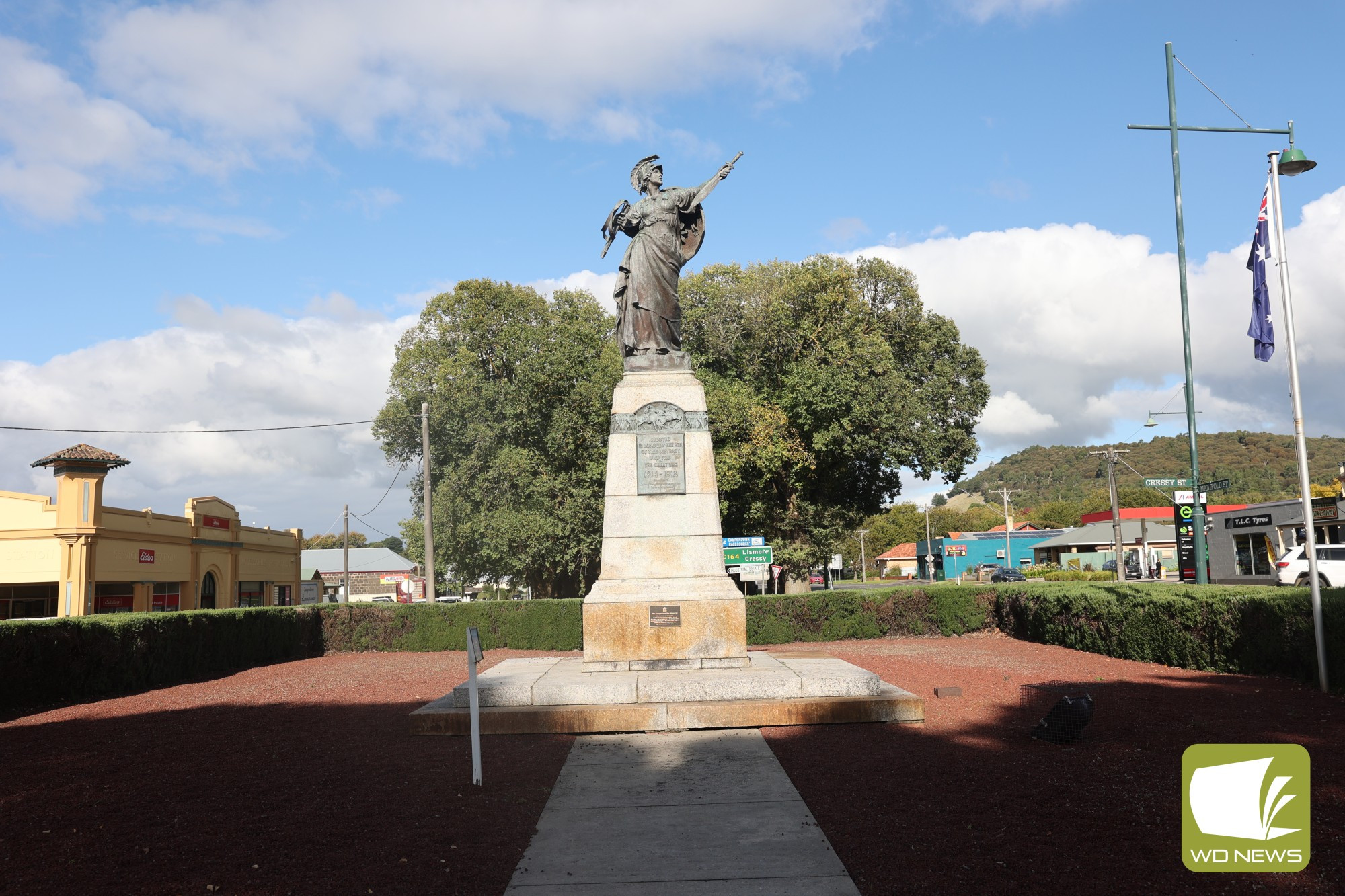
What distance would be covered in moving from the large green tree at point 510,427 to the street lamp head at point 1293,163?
19.5 m

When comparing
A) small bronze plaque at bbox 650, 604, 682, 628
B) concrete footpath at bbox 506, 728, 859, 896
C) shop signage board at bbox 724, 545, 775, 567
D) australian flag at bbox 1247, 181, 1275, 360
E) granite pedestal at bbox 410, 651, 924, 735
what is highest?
australian flag at bbox 1247, 181, 1275, 360

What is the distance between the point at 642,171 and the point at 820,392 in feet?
51.0

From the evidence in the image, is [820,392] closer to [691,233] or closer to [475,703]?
[691,233]

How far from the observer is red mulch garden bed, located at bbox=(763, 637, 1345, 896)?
496 cm

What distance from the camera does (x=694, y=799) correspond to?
705 centimetres

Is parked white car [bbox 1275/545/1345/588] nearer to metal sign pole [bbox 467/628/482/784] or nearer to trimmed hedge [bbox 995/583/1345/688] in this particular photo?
trimmed hedge [bbox 995/583/1345/688]

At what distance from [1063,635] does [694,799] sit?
1468 centimetres

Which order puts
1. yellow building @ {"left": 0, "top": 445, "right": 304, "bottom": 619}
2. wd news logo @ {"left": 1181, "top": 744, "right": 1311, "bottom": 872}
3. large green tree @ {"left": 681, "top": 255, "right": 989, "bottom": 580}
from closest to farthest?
wd news logo @ {"left": 1181, "top": 744, "right": 1311, "bottom": 872}, large green tree @ {"left": 681, "top": 255, "right": 989, "bottom": 580}, yellow building @ {"left": 0, "top": 445, "right": 304, "bottom": 619}

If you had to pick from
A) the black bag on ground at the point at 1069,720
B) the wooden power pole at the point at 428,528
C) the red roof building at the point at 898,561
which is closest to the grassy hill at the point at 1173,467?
the red roof building at the point at 898,561

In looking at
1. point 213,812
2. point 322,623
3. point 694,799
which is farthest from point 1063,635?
point 322,623

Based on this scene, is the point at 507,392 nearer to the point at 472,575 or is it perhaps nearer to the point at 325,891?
the point at 472,575

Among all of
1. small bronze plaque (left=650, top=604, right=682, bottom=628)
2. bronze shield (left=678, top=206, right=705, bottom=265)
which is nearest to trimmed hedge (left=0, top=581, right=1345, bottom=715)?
small bronze plaque (left=650, top=604, right=682, bottom=628)

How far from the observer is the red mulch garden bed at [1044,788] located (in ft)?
16.3

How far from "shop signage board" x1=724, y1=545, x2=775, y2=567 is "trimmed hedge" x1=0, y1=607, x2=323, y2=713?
1209cm
